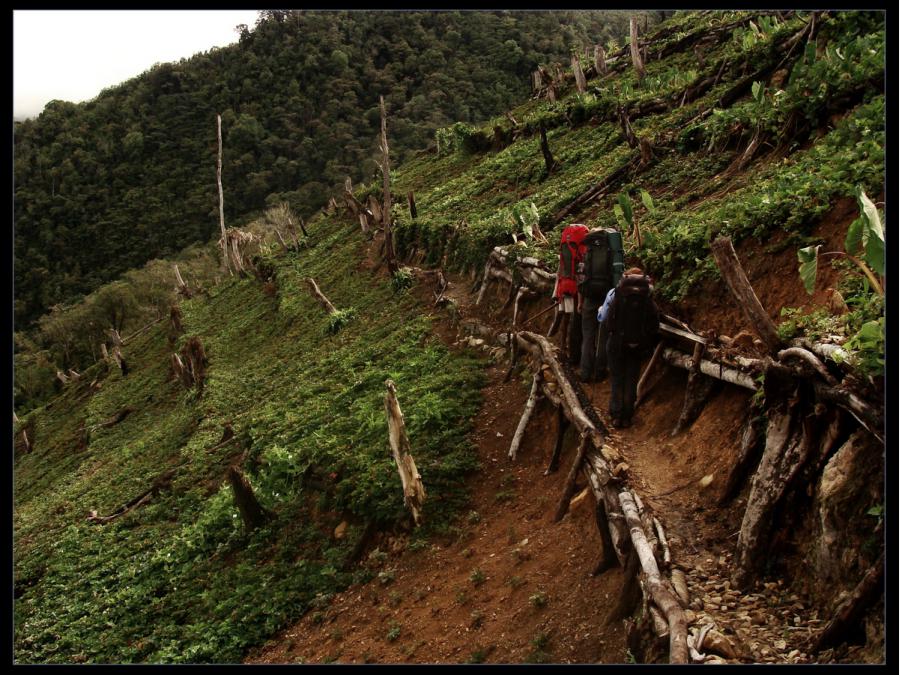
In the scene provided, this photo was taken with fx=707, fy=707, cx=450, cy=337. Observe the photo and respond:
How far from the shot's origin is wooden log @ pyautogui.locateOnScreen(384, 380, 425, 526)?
751 cm

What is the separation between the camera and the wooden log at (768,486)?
4355 millimetres

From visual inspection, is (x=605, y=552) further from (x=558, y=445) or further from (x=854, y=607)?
(x=558, y=445)

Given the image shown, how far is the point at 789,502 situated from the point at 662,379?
3181 mm

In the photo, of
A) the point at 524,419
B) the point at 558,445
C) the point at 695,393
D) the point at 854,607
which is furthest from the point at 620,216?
the point at 854,607

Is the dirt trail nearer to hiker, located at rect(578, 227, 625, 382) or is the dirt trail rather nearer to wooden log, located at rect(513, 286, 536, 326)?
hiker, located at rect(578, 227, 625, 382)

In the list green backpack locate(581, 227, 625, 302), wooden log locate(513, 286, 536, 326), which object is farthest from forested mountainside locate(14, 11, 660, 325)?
green backpack locate(581, 227, 625, 302)

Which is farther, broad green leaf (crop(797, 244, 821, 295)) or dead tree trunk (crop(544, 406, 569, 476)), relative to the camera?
dead tree trunk (crop(544, 406, 569, 476))

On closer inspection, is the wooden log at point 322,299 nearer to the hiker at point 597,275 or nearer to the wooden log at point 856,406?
the hiker at point 597,275

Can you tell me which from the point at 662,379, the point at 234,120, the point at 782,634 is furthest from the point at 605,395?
the point at 234,120

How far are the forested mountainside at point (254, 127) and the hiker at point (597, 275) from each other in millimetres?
43462

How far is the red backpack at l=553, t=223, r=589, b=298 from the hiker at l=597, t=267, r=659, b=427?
4.09 feet

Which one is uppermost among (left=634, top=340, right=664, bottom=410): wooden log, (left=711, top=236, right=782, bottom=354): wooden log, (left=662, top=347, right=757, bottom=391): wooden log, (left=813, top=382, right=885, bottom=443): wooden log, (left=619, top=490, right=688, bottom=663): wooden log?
(left=711, top=236, right=782, bottom=354): wooden log

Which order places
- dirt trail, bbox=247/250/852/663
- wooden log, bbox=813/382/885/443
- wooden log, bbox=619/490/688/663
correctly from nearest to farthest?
wooden log, bbox=813/382/885/443, wooden log, bbox=619/490/688/663, dirt trail, bbox=247/250/852/663

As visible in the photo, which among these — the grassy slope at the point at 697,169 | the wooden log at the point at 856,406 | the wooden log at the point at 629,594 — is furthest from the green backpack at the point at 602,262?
the wooden log at the point at 629,594
